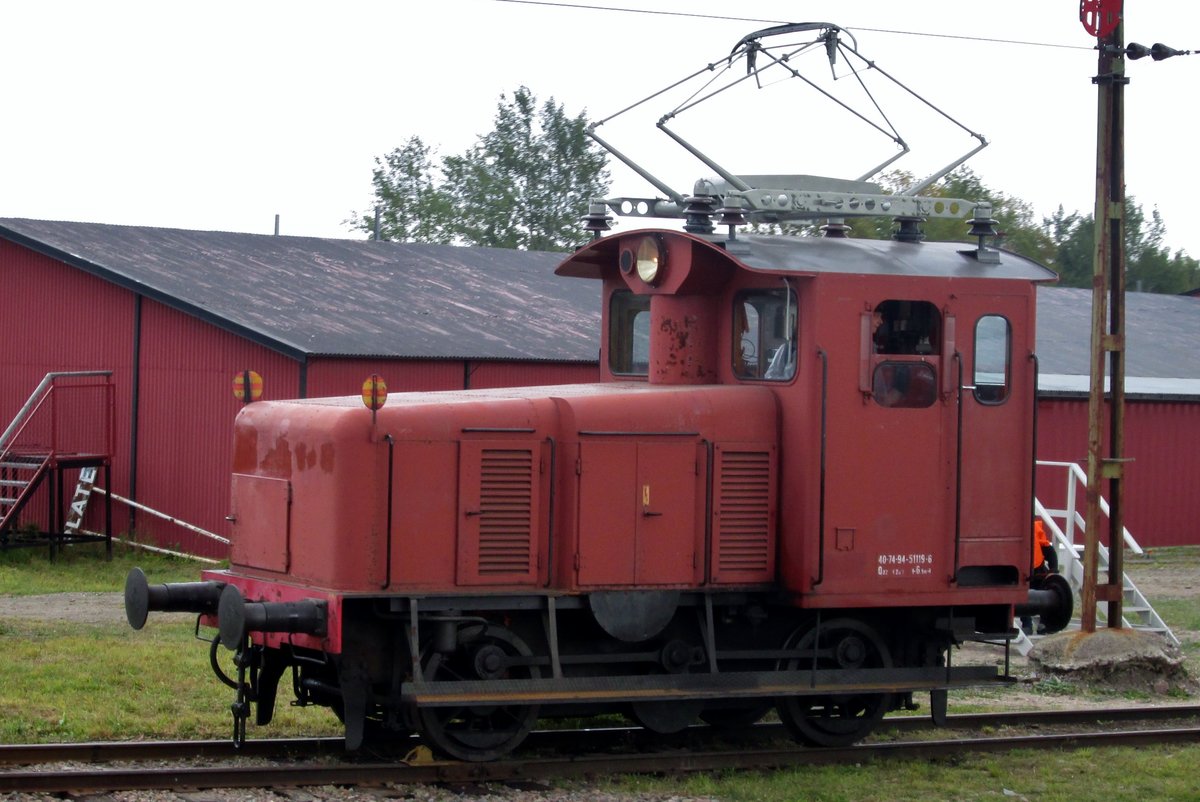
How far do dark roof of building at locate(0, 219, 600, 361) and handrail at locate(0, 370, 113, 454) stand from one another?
1493mm

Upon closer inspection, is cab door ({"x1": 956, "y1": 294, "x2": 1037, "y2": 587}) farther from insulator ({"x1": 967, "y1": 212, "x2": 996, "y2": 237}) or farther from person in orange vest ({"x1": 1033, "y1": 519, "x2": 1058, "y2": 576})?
person in orange vest ({"x1": 1033, "y1": 519, "x2": 1058, "y2": 576})

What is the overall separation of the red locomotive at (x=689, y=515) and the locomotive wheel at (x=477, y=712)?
0.05 feet

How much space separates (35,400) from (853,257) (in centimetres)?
1637

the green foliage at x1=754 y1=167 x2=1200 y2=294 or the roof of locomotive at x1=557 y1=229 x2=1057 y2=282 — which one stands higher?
the green foliage at x1=754 y1=167 x2=1200 y2=294

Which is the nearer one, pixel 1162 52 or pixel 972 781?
pixel 972 781

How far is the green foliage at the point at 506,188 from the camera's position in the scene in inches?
2313

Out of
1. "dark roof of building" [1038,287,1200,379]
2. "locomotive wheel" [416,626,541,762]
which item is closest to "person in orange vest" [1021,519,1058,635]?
"locomotive wheel" [416,626,541,762]

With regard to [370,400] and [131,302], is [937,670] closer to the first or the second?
[370,400]

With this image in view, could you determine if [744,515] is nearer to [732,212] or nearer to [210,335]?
[732,212]

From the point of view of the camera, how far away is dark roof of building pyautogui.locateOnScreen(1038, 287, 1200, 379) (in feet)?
92.3

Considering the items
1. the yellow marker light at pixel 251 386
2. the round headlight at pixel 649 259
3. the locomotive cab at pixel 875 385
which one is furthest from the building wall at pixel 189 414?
Answer: the locomotive cab at pixel 875 385

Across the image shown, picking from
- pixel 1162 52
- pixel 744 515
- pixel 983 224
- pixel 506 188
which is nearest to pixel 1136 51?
pixel 1162 52

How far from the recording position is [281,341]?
1984 cm

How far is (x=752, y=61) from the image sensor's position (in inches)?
412
